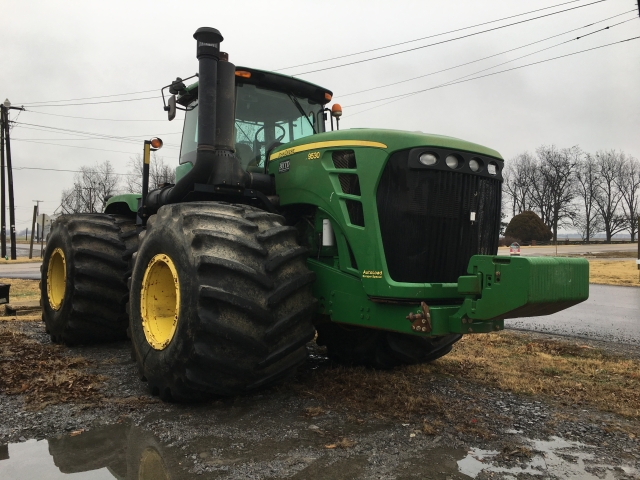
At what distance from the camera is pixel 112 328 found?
20.1 feet

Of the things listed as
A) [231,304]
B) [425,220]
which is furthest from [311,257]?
[231,304]

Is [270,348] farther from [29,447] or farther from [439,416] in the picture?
[29,447]

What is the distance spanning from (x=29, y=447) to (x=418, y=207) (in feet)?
9.71

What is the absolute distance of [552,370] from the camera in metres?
5.34

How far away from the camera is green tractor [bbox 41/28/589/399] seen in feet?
11.9

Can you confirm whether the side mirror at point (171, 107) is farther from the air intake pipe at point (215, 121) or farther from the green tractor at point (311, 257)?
the air intake pipe at point (215, 121)

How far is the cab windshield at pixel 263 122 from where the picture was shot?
516 centimetres

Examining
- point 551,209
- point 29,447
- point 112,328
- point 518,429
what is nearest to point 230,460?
point 29,447

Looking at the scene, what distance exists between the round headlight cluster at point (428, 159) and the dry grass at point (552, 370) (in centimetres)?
209

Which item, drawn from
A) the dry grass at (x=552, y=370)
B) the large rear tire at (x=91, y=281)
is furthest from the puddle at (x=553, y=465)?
the large rear tire at (x=91, y=281)

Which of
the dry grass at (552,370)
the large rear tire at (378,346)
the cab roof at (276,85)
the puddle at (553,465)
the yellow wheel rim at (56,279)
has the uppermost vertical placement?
the cab roof at (276,85)

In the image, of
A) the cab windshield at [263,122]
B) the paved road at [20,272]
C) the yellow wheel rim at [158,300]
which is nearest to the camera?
the yellow wheel rim at [158,300]

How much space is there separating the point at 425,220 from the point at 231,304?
5.03 feet

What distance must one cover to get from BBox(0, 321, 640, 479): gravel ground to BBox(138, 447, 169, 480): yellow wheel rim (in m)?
0.01
